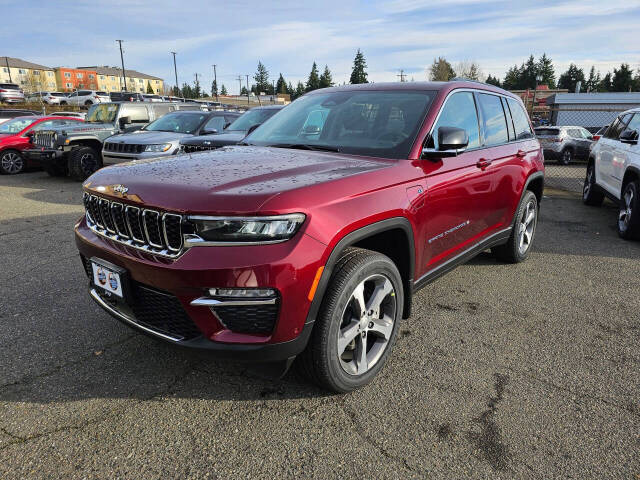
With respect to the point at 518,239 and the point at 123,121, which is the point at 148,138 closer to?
the point at 123,121

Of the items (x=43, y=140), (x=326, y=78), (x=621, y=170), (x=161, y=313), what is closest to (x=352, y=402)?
(x=161, y=313)

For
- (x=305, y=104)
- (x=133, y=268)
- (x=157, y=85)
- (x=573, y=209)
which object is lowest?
(x=573, y=209)

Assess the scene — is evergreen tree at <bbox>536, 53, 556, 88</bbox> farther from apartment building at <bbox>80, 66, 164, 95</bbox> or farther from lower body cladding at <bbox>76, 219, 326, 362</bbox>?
lower body cladding at <bbox>76, 219, 326, 362</bbox>

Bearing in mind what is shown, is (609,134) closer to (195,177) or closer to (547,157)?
(195,177)

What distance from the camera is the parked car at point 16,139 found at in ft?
38.4

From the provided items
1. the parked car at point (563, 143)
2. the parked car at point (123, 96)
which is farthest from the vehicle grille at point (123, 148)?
the parked car at point (123, 96)

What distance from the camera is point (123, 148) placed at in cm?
891

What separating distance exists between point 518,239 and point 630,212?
2431 mm

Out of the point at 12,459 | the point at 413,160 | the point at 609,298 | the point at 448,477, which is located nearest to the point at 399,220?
the point at 413,160

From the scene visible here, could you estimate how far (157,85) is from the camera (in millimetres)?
126750

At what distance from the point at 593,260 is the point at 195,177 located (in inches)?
189

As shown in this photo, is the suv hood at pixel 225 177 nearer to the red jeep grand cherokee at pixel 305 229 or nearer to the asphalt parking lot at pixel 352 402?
the red jeep grand cherokee at pixel 305 229

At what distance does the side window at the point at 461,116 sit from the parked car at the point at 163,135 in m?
5.60

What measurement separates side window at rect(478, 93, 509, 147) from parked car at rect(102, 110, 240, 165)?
543 centimetres
